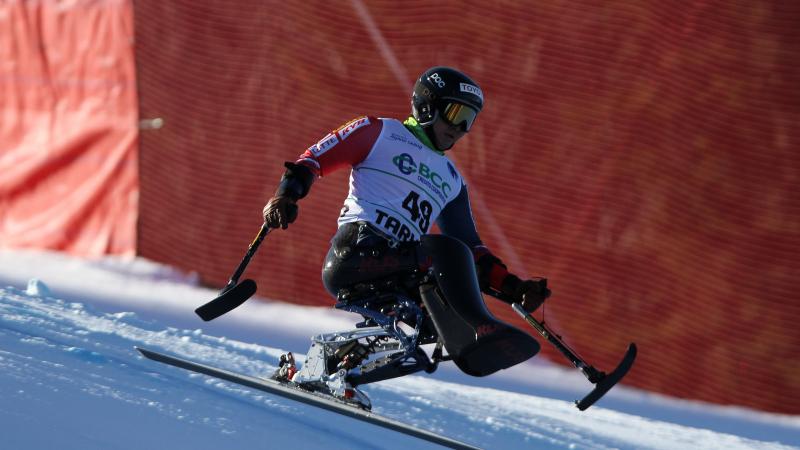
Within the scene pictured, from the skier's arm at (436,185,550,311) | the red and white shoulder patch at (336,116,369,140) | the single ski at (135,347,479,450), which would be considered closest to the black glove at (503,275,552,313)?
the skier's arm at (436,185,550,311)

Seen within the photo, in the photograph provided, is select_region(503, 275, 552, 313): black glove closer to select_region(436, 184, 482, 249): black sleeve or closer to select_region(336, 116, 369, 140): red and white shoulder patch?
select_region(436, 184, 482, 249): black sleeve

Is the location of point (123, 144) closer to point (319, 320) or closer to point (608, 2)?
point (319, 320)

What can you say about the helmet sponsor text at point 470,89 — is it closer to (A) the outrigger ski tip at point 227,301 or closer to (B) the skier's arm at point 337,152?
(B) the skier's arm at point 337,152

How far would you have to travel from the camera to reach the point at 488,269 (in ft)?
16.0

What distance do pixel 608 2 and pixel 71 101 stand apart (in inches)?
179

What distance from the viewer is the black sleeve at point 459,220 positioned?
5023 millimetres

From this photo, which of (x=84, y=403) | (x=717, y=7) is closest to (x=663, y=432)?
(x=717, y=7)

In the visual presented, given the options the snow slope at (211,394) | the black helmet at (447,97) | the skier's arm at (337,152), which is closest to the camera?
the snow slope at (211,394)

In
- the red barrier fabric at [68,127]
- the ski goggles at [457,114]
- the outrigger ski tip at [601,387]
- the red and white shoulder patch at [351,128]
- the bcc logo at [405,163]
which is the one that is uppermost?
the red barrier fabric at [68,127]

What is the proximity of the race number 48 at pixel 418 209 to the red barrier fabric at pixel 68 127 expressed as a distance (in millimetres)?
5101

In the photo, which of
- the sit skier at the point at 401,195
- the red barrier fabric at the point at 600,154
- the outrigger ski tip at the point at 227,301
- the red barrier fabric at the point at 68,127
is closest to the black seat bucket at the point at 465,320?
the sit skier at the point at 401,195

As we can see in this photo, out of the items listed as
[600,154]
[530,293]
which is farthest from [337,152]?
[600,154]

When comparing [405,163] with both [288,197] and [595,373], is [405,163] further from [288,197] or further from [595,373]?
[595,373]

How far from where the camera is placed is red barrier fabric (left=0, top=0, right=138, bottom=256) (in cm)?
939
